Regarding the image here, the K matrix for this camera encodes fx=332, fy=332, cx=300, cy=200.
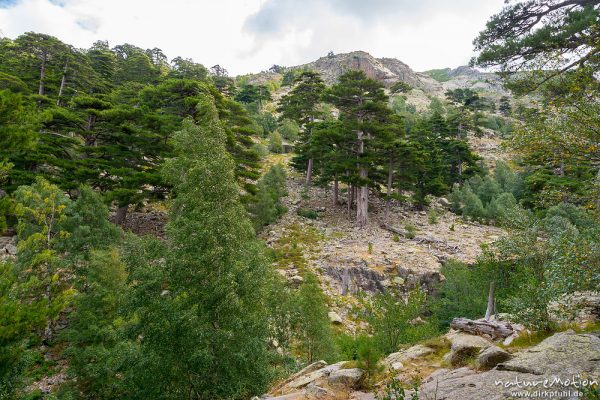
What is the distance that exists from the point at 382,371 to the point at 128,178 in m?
18.7

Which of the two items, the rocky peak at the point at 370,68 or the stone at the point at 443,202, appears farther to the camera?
the rocky peak at the point at 370,68

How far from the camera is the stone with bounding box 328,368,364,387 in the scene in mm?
7880

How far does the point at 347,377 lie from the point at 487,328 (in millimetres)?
4958

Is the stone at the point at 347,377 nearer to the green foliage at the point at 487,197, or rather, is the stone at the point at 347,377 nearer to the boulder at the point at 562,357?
the boulder at the point at 562,357

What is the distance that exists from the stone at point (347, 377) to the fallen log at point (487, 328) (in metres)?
4.26

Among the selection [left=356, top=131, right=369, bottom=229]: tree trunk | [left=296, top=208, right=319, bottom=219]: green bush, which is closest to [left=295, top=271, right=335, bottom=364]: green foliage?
[left=356, top=131, right=369, bottom=229]: tree trunk

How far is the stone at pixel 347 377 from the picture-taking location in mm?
7880

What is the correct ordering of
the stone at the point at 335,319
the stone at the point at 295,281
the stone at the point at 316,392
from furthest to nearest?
the stone at the point at 295,281 → the stone at the point at 335,319 → the stone at the point at 316,392

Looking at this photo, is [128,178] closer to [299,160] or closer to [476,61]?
[476,61]

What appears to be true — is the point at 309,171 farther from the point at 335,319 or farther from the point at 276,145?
the point at 335,319

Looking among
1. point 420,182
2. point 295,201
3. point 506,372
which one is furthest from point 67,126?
point 420,182

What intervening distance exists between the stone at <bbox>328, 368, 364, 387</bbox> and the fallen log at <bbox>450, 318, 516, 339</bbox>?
168 inches

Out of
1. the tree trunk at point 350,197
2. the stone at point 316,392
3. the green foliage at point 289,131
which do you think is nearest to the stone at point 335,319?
the stone at point 316,392

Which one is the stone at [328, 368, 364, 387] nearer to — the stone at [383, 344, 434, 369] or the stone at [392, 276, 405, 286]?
the stone at [383, 344, 434, 369]
